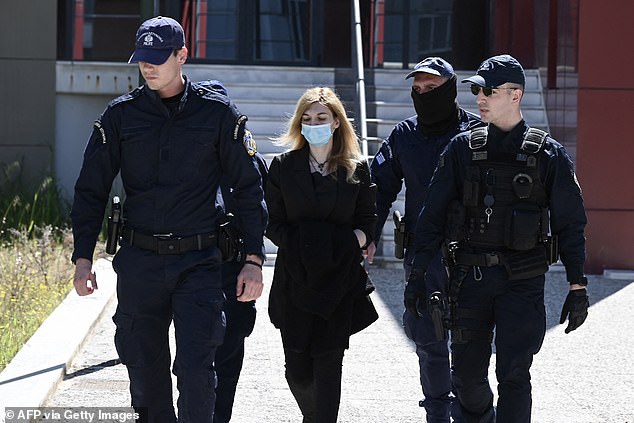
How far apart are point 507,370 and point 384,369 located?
2.79 metres

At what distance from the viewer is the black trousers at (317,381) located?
5598 millimetres

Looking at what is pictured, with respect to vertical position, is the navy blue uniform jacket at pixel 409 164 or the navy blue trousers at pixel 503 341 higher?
the navy blue uniform jacket at pixel 409 164

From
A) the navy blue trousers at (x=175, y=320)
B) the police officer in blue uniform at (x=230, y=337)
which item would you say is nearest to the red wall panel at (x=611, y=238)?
the police officer in blue uniform at (x=230, y=337)

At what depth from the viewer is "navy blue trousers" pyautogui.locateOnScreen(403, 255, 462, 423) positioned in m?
6.03

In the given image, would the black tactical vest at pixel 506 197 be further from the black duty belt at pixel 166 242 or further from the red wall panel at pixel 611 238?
the red wall panel at pixel 611 238

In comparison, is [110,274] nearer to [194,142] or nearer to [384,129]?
[384,129]

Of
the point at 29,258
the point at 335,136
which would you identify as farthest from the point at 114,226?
the point at 29,258

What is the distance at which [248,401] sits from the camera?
7094 mm

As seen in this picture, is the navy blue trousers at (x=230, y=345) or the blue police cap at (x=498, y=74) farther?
the navy blue trousers at (x=230, y=345)

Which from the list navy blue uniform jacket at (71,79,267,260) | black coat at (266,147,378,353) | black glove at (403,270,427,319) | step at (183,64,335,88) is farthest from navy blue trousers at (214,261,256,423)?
step at (183,64,335,88)

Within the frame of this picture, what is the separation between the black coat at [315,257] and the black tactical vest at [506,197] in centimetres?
56

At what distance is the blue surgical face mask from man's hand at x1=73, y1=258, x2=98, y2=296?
1.15 metres

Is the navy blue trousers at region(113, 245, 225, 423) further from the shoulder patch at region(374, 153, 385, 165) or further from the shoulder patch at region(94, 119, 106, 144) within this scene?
the shoulder patch at region(374, 153, 385, 165)

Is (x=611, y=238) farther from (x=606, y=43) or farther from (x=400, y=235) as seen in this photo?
(x=400, y=235)
